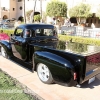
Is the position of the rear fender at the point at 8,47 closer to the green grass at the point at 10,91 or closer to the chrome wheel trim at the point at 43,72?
the green grass at the point at 10,91

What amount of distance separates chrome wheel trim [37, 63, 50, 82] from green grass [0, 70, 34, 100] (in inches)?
28.7

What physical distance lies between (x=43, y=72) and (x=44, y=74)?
7 cm

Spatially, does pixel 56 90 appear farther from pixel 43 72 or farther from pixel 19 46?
pixel 19 46

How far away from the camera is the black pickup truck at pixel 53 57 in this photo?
3.38m

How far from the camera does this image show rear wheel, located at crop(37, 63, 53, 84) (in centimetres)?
401

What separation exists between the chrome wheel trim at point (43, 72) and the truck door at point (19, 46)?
872 mm

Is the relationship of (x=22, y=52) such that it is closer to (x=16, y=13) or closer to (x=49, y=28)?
(x=49, y=28)

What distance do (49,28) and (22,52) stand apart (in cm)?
144

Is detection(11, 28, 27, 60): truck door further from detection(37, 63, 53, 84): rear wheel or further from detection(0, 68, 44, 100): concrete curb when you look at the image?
detection(0, 68, 44, 100): concrete curb

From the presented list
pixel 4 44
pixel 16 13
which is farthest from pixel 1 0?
pixel 4 44

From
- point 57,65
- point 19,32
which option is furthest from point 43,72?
point 19,32

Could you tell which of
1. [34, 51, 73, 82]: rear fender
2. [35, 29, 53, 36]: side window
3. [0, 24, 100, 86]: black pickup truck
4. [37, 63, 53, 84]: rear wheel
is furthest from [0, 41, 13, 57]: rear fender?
[34, 51, 73, 82]: rear fender

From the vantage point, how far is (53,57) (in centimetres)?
372

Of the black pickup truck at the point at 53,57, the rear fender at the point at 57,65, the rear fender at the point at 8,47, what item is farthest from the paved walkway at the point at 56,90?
the rear fender at the point at 8,47
